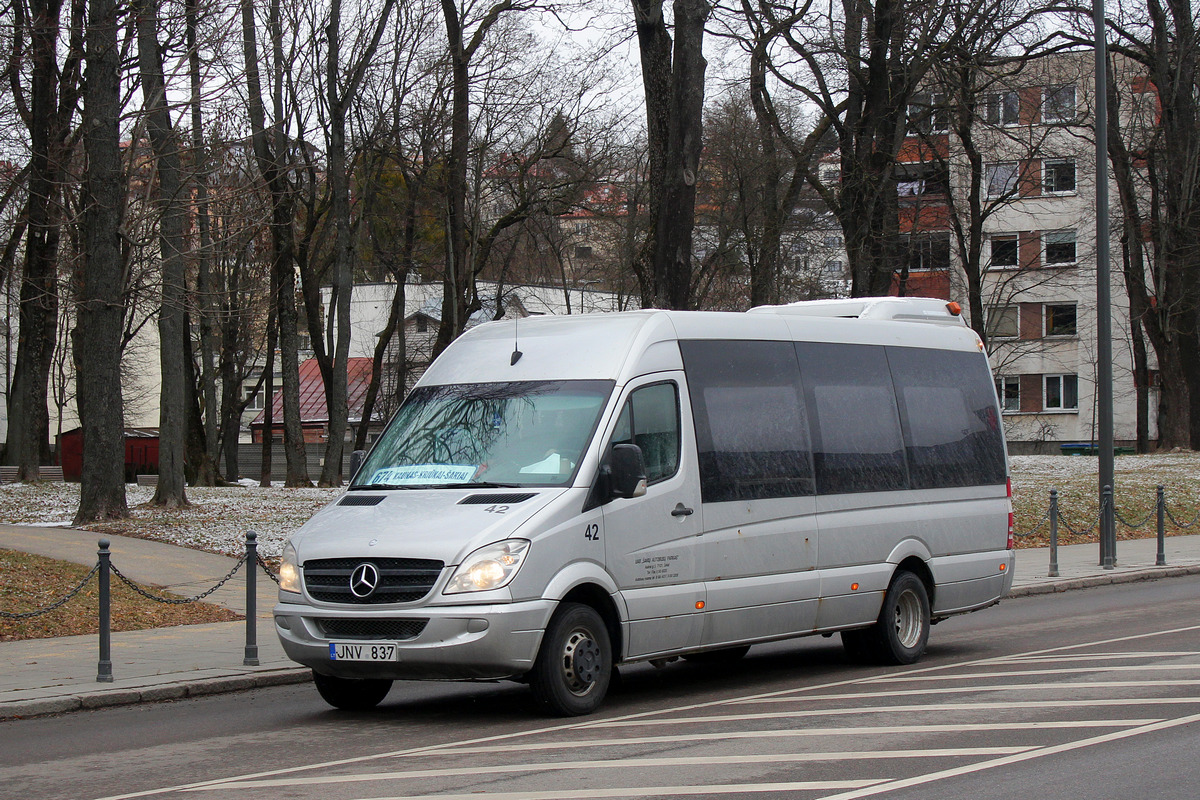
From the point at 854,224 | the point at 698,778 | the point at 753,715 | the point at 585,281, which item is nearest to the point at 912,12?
the point at 854,224

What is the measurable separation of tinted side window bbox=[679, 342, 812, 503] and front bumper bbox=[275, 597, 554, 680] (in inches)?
80.9

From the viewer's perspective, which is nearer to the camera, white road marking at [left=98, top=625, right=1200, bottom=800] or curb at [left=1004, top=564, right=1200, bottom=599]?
white road marking at [left=98, top=625, right=1200, bottom=800]

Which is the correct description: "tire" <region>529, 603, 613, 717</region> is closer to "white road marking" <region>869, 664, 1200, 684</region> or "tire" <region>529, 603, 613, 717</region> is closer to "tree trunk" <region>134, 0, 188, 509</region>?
"white road marking" <region>869, 664, 1200, 684</region>

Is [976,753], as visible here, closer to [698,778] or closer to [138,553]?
[698,778]

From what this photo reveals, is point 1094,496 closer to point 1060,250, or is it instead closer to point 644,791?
point 644,791

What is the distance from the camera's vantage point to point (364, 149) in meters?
34.5

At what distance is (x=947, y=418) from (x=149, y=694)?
733 cm

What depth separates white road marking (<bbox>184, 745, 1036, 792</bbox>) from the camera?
7.14 meters

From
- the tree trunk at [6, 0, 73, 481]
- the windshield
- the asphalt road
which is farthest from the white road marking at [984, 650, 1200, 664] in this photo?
the tree trunk at [6, 0, 73, 481]

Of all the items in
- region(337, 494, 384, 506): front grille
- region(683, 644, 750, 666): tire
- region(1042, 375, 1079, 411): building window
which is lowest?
region(683, 644, 750, 666): tire

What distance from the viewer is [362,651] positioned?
8875 mm

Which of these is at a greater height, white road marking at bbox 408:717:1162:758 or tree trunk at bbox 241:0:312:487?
tree trunk at bbox 241:0:312:487

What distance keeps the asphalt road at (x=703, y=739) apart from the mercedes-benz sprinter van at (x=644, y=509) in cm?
48

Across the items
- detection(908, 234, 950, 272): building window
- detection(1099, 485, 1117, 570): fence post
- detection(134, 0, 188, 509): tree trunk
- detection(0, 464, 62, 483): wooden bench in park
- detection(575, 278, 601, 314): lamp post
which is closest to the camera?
detection(1099, 485, 1117, 570): fence post
